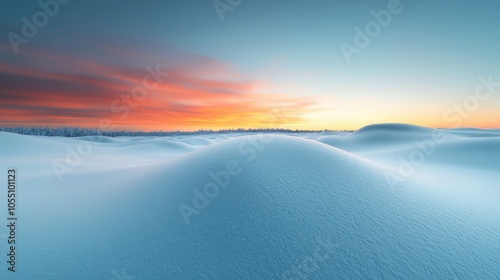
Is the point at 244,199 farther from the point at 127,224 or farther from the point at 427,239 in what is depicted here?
the point at 427,239

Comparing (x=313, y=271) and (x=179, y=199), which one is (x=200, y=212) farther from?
(x=313, y=271)

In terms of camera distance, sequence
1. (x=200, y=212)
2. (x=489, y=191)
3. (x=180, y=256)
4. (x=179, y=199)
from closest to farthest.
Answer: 1. (x=180, y=256)
2. (x=200, y=212)
3. (x=179, y=199)
4. (x=489, y=191)

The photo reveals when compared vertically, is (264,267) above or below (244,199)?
below

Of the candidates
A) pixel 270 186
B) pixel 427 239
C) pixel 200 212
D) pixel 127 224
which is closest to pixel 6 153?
pixel 127 224

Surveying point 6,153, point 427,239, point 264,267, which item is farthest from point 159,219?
point 6,153

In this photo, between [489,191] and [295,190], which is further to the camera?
[489,191]

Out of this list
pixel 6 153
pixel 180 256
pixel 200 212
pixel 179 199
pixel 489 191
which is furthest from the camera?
pixel 6 153
